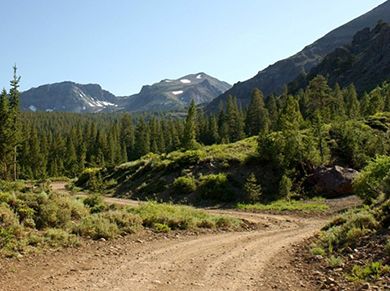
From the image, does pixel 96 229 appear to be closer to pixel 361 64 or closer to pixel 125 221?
pixel 125 221

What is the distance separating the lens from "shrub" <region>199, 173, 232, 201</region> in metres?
34.6

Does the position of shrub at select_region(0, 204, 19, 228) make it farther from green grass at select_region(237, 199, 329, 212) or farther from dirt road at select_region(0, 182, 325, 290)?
green grass at select_region(237, 199, 329, 212)

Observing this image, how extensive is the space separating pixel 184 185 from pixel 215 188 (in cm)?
302

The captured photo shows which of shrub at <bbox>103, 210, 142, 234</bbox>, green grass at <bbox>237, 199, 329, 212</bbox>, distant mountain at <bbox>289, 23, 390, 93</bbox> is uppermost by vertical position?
distant mountain at <bbox>289, 23, 390, 93</bbox>

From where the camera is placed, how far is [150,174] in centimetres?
4328

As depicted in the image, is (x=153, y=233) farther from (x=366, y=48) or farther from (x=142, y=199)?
(x=366, y=48)

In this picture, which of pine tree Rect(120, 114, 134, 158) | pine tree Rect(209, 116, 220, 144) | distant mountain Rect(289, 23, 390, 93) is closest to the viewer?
pine tree Rect(209, 116, 220, 144)

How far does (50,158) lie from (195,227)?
90759mm

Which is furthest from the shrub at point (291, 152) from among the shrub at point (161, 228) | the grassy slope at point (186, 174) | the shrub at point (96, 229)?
the shrub at point (96, 229)

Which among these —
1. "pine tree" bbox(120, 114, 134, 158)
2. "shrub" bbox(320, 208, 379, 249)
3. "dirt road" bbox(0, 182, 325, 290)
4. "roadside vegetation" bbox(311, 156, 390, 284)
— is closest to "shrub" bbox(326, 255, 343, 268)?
"roadside vegetation" bbox(311, 156, 390, 284)

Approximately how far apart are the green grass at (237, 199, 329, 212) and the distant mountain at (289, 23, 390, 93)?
127m

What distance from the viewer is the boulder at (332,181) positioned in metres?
33.7

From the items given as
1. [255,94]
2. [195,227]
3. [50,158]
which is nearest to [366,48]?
[255,94]

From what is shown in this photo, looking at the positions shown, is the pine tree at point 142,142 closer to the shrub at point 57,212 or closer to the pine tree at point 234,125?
the pine tree at point 234,125
